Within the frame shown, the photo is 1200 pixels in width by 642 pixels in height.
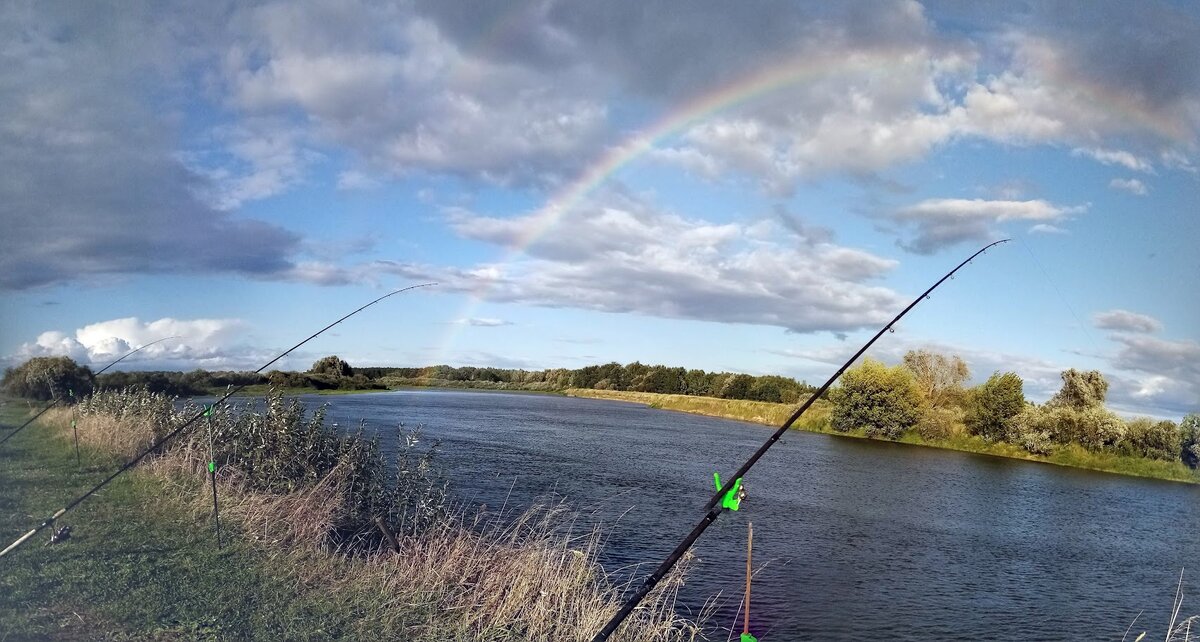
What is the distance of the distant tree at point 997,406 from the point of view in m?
49.2

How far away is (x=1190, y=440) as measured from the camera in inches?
1631

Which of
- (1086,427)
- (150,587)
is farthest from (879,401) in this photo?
(150,587)

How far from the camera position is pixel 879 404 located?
183ft

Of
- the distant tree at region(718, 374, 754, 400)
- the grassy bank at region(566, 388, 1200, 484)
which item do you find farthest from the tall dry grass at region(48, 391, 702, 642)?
the distant tree at region(718, 374, 754, 400)

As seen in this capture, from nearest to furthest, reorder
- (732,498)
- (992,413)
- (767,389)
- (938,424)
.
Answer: (732,498), (992,413), (938,424), (767,389)

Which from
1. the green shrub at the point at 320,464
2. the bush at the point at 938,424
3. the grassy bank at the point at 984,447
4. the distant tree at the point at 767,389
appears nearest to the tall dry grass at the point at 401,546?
the green shrub at the point at 320,464

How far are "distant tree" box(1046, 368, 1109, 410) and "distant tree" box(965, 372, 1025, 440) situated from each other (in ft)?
7.21

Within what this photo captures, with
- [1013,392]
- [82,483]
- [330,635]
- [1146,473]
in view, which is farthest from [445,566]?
[1013,392]

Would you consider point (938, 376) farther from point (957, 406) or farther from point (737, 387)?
point (737, 387)

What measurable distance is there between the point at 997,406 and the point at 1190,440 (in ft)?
33.8

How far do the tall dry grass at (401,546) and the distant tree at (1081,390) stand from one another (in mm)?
43326

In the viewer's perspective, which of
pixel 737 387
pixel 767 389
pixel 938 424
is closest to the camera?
pixel 938 424

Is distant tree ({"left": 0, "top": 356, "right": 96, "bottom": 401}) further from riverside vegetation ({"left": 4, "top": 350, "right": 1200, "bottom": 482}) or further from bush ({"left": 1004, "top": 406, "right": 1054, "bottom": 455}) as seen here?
bush ({"left": 1004, "top": 406, "right": 1054, "bottom": 455})

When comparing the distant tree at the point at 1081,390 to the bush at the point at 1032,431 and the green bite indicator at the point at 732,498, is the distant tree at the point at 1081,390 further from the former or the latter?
the green bite indicator at the point at 732,498
